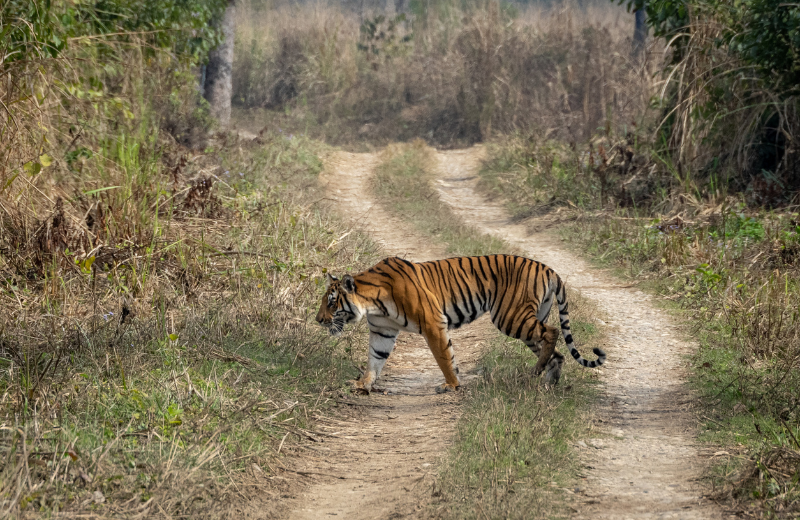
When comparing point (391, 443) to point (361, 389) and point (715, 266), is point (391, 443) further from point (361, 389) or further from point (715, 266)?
point (715, 266)

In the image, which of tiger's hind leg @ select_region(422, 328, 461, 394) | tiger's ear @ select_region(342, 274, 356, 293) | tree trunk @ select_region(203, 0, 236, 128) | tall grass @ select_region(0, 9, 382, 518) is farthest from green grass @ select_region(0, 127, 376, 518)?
tree trunk @ select_region(203, 0, 236, 128)

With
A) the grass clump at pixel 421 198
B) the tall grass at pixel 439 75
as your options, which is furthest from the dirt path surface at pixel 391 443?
the tall grass at pixel 439 75

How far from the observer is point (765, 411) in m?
4.86

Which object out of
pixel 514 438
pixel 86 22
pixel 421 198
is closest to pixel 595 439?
pixel 514 438

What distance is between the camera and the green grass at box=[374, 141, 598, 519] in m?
3.73

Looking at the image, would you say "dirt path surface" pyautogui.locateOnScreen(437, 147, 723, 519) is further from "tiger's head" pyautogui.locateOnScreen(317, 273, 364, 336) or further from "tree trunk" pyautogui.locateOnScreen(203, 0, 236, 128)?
"tree trunk" pyautogui.locateOnScreen(203, 0, 236, 128)

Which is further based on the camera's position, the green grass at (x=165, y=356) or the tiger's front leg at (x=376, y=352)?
the tiger's front leg at (x=376, y=352)

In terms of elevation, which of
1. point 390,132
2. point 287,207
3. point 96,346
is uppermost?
point 96,346

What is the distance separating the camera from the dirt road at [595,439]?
3.87 m

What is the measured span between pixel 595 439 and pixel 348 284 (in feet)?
6.10

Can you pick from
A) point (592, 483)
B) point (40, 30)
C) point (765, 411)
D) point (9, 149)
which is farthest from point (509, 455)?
point (40, 30)

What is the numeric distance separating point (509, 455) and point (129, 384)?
2.16 meters

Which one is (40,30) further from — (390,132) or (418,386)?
(390,132)

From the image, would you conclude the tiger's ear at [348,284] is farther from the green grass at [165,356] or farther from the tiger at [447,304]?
the green grass at [165,356]
